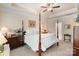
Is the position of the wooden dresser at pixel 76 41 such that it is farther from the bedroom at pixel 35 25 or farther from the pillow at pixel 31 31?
the pillow at pixel 31 31

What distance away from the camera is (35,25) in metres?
1.74

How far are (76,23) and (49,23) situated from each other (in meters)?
0.45

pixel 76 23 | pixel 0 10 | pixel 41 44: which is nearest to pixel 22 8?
pixel 0 10

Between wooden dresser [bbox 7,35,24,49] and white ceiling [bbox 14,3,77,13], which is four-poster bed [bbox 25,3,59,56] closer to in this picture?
wooden dresser [bbox 7,35,24,49]

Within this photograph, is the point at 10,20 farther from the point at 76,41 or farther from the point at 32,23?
the point at 76,41

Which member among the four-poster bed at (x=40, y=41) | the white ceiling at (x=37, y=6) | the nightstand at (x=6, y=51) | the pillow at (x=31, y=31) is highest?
the white ceiling at (x=37, y=6)

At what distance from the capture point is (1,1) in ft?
5.64

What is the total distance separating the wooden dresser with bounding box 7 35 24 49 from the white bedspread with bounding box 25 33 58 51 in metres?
0.10

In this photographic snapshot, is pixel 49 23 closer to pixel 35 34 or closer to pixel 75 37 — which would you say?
pixel 35 34

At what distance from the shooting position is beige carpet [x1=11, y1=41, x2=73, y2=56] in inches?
66.9

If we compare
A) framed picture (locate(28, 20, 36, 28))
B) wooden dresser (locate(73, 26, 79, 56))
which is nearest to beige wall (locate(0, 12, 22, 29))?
framed picture (locate(28, 20, 36, 28))

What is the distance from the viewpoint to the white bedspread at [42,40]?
172 cm

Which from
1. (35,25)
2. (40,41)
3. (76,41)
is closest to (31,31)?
(35,25)

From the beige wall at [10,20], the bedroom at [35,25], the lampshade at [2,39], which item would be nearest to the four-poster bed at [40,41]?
the bedroom at [35,25]
